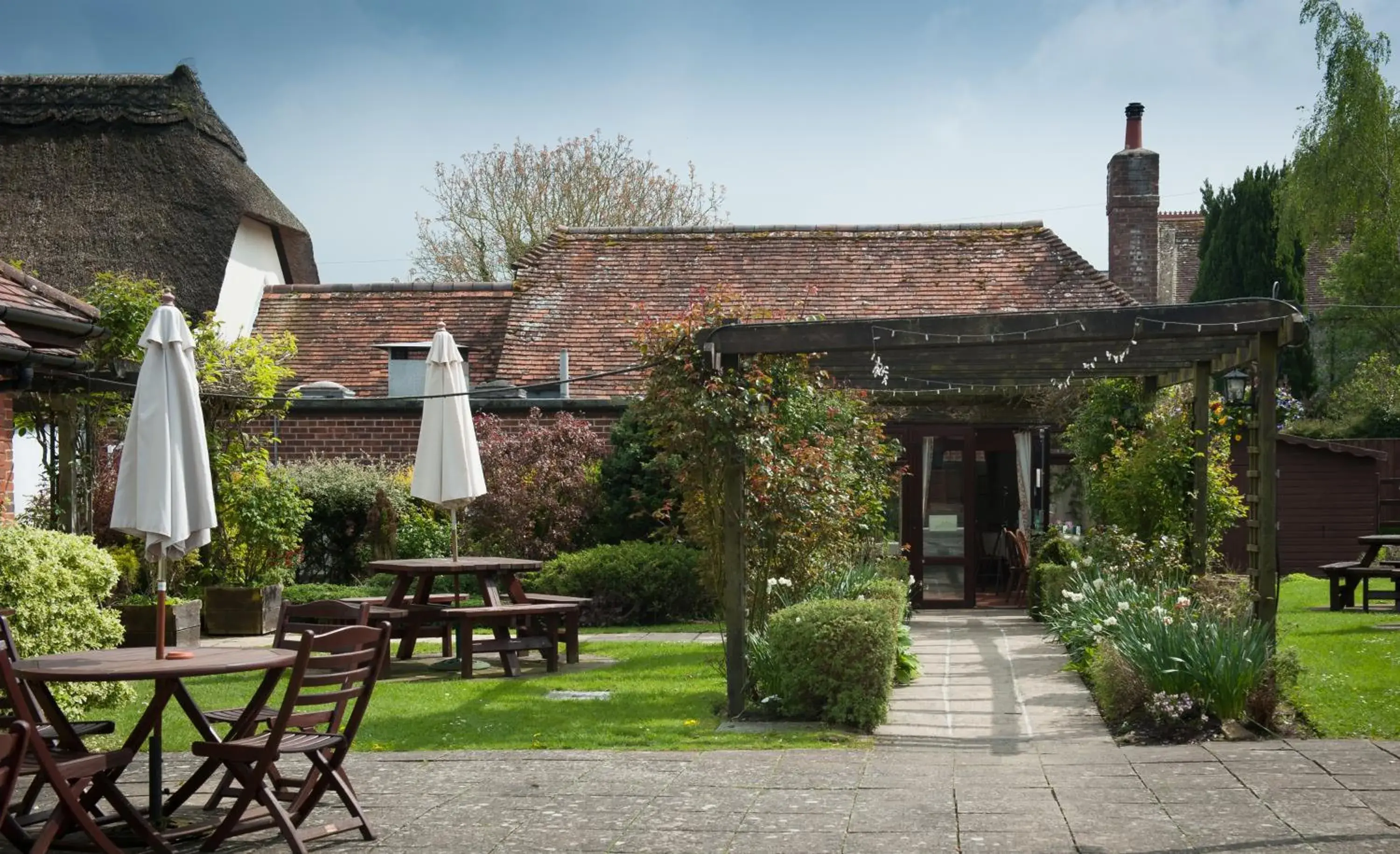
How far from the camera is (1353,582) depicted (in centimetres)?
1448

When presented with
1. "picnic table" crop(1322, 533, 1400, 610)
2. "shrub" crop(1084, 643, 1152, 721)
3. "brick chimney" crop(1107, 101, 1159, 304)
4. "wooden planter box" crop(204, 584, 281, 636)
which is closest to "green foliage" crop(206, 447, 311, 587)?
"wooden planter box" crop(204, 584, 281, 636)

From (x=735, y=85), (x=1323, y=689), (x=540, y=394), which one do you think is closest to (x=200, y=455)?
(x=735, y=85)

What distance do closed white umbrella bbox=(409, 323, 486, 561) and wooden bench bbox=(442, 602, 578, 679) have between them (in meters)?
0.80

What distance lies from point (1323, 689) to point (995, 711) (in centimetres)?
218

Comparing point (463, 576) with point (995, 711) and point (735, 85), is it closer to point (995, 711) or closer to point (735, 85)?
point (735, 85)

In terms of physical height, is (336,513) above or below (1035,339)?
below

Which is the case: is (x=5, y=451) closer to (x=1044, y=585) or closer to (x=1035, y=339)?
(x=1035, y=339)

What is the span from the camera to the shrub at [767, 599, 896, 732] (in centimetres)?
828

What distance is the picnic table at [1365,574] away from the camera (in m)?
13.6

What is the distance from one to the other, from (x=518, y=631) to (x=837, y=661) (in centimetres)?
418

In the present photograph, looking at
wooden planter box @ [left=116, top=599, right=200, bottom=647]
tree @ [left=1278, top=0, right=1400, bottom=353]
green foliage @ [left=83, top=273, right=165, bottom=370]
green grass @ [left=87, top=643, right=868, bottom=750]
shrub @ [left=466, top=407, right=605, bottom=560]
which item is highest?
tree @ [left=1278, top=0, right=1400, bottom=353]

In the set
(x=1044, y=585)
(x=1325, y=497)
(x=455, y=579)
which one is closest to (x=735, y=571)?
(x=455, y=579)

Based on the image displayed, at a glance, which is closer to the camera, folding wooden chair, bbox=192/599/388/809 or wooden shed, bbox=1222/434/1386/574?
folding wooden chair, bbox=192/599/388/809

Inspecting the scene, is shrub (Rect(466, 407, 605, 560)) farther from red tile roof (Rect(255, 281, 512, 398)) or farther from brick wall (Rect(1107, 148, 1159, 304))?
brick wall (Rect(1107, 148, 1159, 304))
